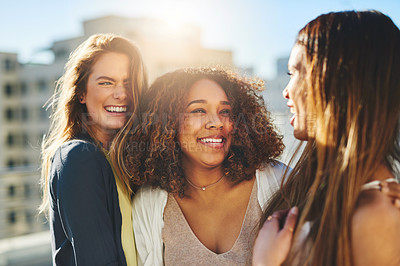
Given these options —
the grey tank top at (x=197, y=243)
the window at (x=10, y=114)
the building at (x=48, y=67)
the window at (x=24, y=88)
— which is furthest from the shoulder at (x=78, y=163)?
the window at (x=10, y=114)

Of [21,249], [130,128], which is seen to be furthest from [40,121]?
[130,128]

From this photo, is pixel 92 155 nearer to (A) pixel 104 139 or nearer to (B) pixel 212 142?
(A) pixel 104 139

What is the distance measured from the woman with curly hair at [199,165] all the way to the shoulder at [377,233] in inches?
34.5

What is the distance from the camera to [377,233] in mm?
999

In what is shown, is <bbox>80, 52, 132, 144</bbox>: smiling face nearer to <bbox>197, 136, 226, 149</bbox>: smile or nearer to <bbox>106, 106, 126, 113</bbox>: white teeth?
<bbox>106, 106, 126, 113</bbox>: white teeth

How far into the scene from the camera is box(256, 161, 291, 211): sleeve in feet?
6.29

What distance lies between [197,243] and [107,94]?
0.97 metres

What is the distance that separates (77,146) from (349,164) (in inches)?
49.0

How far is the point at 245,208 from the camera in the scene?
6.49 feet

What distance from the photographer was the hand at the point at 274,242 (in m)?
→ 1.16

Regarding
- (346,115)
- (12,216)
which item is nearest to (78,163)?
(346,115)

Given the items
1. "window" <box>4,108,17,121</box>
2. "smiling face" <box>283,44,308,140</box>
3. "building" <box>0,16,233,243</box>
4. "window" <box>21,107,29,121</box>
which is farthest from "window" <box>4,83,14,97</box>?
"smiling face" <box>283,44,308,140</box>

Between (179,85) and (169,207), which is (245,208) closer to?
(169,207)

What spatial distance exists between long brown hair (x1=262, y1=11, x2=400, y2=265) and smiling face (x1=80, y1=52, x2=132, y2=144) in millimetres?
1214
